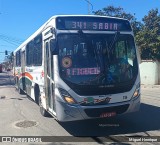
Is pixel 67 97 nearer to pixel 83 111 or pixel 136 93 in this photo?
pixel 83 111

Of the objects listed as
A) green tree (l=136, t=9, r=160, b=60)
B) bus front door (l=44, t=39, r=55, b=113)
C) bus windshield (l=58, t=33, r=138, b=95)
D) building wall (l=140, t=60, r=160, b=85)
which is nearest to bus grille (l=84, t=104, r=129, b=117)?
bus windshield (l=58, t=33, r=138, b=95)

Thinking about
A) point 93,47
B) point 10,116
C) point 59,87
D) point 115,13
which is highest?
point 115,13

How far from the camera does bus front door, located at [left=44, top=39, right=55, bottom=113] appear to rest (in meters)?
8.71

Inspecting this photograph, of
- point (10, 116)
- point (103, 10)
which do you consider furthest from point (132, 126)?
point (103, 10)

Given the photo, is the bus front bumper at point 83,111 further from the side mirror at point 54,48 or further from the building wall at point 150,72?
the building wall at point 150,72

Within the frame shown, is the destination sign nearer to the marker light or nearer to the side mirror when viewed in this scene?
the side mirror

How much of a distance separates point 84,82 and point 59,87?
2.20 ft

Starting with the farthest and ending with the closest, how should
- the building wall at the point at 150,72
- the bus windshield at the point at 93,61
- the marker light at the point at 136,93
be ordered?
1. the building wall at the point at 150,72
2. the marker light at the point at 136,93
3. the bus windshield at the point at 93,61

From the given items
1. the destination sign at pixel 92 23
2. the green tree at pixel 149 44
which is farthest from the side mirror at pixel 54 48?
the green tree at pixel 149 44

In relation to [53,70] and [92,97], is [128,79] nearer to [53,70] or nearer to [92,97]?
[92,97]

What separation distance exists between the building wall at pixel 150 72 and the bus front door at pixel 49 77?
18785 mm

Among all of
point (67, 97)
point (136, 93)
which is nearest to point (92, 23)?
point (67, 97)

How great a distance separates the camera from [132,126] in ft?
29.2

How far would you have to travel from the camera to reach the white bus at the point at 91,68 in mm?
7988
